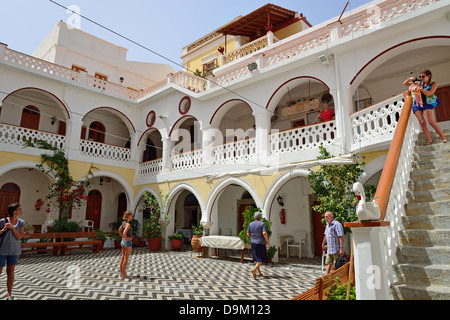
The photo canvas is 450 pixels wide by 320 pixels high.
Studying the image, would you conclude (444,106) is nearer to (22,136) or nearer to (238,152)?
(238,152)

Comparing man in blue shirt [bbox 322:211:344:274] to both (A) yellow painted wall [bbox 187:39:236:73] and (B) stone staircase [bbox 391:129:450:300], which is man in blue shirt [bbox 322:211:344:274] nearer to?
(B) stone staircase [bbox 391:129:450:300]

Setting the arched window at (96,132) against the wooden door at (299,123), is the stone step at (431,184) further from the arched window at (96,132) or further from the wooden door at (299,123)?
the arched window at (96,132)

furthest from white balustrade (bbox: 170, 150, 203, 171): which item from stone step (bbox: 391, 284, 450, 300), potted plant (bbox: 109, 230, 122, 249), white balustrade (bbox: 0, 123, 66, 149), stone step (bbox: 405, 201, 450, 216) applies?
stone step (bbox: 391, 284, 450, 300)

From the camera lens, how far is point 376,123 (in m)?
7.16

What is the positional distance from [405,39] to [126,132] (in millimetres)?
14137

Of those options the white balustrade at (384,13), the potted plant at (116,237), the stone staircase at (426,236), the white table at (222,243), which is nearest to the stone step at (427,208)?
the stone staircase at (426,236)

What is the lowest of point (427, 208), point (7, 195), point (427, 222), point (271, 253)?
point (271, 253)

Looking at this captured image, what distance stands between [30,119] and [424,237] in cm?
1567

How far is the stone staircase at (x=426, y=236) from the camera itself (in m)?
2.70

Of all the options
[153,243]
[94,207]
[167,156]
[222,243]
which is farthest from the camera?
[94,207]

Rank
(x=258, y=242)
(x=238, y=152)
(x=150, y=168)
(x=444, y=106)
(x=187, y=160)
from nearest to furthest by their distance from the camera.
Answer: (x=258, y=242) → (x=444, y=106) → (x=238, y=152) → (x=187, y=160) → (x=150, y=168)

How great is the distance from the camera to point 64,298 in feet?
15.8

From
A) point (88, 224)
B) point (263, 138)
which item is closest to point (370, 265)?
point (263, 138)

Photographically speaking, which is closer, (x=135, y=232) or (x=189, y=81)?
(x=189, y=81)
